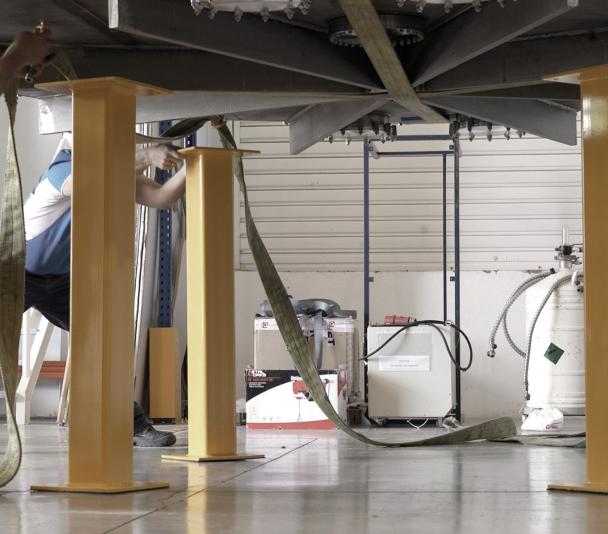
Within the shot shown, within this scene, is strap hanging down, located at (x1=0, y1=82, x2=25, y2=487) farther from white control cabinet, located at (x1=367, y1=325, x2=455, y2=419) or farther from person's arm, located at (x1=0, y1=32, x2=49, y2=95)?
white control cabinet, located at (x1=367, y1=325, x2=455, y2=419)

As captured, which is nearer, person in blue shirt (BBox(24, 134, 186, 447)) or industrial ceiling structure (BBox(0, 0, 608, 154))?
industrial ceiling structure (BBox(0, 0, 608, 154))

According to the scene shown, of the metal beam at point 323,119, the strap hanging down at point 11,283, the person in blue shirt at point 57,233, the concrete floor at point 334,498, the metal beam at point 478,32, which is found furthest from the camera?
the person in blue shirt at point 57,233

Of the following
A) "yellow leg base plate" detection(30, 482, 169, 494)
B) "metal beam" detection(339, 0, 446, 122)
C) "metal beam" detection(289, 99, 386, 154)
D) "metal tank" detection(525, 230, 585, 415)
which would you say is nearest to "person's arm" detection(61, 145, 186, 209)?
"metal beam" detection(289, 99, 386, 154)

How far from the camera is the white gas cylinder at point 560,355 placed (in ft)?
23.9

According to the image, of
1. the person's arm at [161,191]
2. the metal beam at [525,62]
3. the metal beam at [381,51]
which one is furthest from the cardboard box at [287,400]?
the metal beam at [525,62]

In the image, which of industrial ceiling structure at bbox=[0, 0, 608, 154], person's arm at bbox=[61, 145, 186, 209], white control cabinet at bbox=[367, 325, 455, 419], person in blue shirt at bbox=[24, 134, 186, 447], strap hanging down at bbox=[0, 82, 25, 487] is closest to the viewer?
industrial ceiling structure at bbox=[0, 0, 608, 154]

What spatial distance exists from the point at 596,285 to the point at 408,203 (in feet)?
23.9

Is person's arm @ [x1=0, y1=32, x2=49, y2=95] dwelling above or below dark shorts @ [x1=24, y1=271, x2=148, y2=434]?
above

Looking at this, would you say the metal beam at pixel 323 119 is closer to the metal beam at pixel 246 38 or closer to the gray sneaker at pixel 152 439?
the metal beam at pixel 246 38

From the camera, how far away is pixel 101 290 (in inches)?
123

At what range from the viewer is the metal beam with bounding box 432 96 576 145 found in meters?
4.05

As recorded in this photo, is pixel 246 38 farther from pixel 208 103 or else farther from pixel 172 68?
pixel 208 103

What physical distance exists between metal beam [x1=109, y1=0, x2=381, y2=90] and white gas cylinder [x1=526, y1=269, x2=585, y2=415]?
4.18m

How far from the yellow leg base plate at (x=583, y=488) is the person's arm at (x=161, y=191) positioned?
2.19 meters
